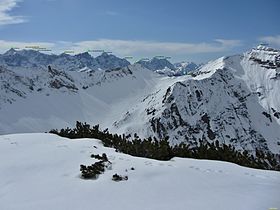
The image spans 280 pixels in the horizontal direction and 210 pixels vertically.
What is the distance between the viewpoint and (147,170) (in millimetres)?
12047

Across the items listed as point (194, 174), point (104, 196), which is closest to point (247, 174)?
point (194, 174)

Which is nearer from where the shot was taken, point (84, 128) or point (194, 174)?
point (194, 174)

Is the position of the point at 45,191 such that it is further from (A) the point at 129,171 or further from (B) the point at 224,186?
(B) the point at 224,186

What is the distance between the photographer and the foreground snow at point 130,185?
30.7 ft

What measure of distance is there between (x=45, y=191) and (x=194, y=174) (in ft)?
14.1

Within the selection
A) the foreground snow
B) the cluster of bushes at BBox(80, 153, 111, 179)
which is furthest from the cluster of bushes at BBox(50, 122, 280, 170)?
the cluster of bushes at BBox(80, 153, 111, 179)

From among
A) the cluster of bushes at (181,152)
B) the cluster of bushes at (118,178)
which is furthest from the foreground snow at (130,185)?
the cluster of bushes at (181,152)

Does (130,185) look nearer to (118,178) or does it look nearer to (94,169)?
(118,178)

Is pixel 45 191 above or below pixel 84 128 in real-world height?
above

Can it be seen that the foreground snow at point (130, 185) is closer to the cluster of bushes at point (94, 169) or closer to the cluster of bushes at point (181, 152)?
the cluster of bushes at point (94, 169)

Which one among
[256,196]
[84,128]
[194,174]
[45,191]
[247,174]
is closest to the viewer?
[256,196]

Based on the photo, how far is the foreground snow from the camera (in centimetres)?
936

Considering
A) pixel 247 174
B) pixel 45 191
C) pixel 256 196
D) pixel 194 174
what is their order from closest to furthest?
pixel 256 196
pixel 45 191
pixel 194 174
pixel 247 174

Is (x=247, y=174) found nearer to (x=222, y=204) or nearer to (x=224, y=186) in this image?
(x=224, y=186)
